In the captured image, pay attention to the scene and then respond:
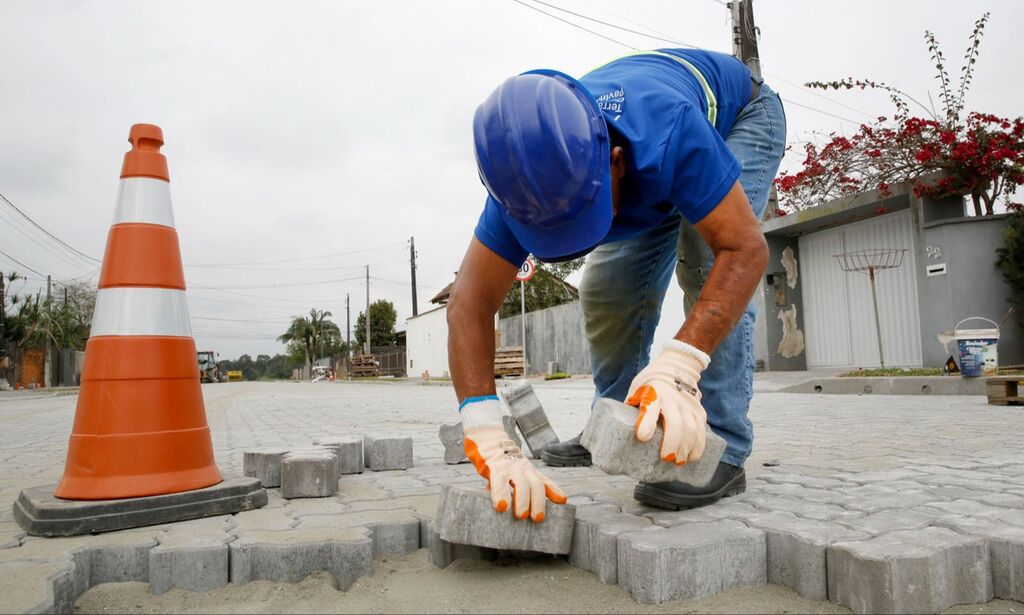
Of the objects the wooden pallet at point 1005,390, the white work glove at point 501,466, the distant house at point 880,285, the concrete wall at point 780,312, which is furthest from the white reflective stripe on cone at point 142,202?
the concrete wall at point 780,312

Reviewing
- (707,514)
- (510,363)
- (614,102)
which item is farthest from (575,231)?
(510,363)

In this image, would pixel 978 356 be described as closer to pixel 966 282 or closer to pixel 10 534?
pixel 966 282

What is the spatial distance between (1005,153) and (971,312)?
2205mm

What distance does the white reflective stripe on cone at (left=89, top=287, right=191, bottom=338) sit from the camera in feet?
7.57

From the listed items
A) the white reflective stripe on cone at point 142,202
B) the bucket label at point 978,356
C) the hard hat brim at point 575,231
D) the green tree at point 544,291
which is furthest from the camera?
the green tree at point 544,291

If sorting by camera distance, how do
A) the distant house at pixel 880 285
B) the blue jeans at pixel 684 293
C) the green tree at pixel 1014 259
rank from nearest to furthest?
the blue jeans at pixel 684 293
the green tree at pixel 1014 259
the distant house at pixel 880 285

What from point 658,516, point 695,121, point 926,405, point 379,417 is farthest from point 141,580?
point 926,405

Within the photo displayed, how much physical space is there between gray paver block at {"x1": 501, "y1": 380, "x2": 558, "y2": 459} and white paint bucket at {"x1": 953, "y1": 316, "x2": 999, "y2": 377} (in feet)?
20.5

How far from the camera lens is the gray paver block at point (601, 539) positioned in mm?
1663

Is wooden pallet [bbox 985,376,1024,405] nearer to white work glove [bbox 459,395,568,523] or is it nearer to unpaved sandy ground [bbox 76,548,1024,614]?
unpaved sandy ground [bbox 76,548,1024,614]

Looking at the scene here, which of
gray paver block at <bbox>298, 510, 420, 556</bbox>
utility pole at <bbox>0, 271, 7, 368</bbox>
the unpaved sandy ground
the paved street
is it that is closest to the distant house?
the paved street

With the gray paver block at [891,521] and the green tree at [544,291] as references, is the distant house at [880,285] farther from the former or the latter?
the green tree at [544,291]

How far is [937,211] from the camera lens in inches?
387

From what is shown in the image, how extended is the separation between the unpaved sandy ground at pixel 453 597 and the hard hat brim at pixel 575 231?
2.84 feet
